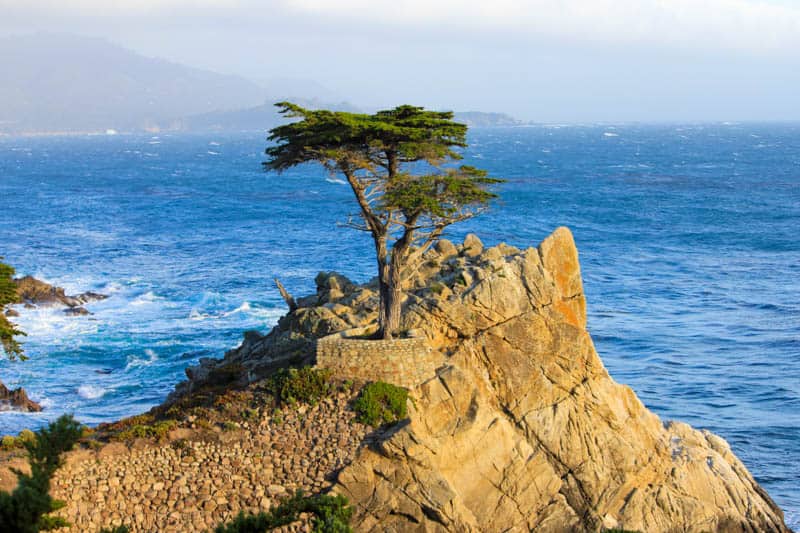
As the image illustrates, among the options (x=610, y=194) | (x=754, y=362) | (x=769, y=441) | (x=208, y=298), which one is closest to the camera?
(x=769, y=441)

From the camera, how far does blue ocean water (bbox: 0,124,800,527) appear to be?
38344mm

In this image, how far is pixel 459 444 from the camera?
21.6m

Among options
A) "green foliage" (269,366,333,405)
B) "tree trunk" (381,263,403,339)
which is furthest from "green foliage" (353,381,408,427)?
"tree trunk" (381,263,403,339)

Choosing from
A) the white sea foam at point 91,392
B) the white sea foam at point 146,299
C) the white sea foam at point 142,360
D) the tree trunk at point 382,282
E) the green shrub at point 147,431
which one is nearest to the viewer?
the green shrub at point 147,431

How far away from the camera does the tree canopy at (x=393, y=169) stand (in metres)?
23.5

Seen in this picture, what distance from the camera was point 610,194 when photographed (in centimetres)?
10369

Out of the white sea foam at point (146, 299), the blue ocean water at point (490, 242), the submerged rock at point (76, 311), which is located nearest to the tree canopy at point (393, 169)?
the blue ocean water at point (490, 242)

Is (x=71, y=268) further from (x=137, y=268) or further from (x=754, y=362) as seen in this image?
(x=754, y=362)

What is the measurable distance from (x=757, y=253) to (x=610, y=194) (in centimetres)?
3741

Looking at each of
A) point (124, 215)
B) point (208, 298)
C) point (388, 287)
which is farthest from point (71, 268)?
point (388, 287)

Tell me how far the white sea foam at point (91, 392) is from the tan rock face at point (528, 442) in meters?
18.8

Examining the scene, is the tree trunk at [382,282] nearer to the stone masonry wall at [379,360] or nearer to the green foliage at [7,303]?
the stone masonry wall at [379,360]

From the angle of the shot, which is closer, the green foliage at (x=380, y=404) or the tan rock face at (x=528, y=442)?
the tan rock face at (x=528, y=442)

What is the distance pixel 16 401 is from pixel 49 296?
60.5 feet
